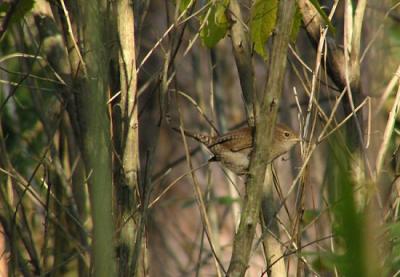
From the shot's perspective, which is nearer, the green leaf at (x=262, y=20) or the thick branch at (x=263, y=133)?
the thick branch at (x=263, y=133)

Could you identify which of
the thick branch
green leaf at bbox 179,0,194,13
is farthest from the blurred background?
the thick branch

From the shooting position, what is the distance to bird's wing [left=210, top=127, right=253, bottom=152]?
319 cm

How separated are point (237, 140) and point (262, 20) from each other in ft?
4.68

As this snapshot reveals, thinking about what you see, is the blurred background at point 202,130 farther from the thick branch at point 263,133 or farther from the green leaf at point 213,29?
the thick branch at point 263,133

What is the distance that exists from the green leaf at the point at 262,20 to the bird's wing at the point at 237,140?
1.24m

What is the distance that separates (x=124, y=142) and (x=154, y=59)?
4.91 m

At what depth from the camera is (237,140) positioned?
129 inches

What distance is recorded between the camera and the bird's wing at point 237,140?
319 centimetres

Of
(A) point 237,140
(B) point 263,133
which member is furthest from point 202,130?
(B) point 263,133

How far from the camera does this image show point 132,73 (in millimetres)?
2215

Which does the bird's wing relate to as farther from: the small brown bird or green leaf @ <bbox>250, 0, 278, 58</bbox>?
green leaf @ <bbox>250, 0, 278, 58</bbox>

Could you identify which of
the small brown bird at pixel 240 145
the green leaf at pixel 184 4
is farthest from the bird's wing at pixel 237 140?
the green leaf at pixel 184 4

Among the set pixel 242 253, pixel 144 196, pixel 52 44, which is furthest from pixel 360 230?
pixel 52 44

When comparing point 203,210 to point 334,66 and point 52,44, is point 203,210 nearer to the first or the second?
A: point 334,66
